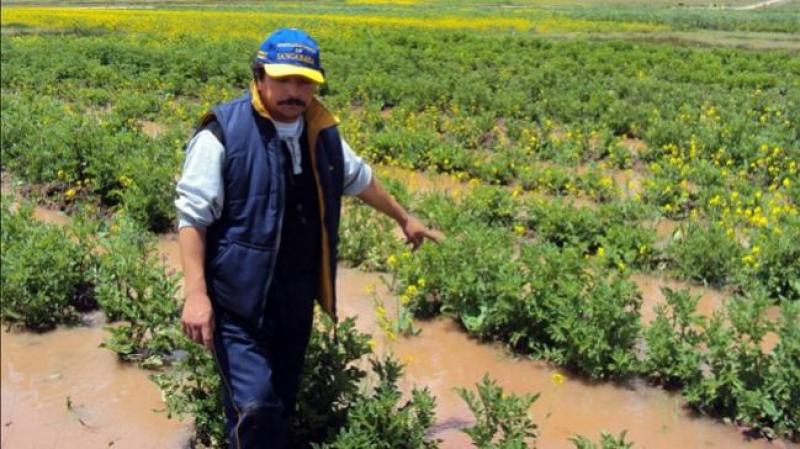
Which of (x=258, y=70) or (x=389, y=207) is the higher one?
(x=258, y=70)

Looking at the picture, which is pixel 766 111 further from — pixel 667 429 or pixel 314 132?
pixel 314 132

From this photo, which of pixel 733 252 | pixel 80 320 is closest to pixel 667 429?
pixel 733 252

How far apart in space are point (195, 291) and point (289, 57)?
0.92 metres

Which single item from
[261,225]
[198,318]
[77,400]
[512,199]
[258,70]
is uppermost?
[258,70]

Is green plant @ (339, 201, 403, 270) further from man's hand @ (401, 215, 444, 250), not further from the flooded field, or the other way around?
man's hand @ (401, 215, 444, 250)

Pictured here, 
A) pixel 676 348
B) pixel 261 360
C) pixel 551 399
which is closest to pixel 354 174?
pixel 261 360

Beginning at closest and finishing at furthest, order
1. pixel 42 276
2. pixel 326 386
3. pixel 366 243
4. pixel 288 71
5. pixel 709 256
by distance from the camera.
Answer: pixel 288 71
pixel 326 386
pixel 42 276
pixel 709 256
pixel 366 243

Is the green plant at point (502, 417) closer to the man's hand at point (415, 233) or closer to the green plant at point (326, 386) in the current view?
the green plant at point (326, 386)

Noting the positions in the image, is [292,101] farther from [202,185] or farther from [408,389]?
[408,389]

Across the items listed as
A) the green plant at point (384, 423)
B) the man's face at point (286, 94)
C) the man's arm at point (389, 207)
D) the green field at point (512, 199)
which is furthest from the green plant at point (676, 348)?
the man's face at point (286, 94)

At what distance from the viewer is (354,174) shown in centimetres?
352

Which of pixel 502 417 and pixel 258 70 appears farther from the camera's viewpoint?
pixel 502 417

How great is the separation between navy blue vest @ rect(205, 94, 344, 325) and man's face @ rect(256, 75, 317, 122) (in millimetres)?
76

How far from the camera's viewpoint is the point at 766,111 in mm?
12516
